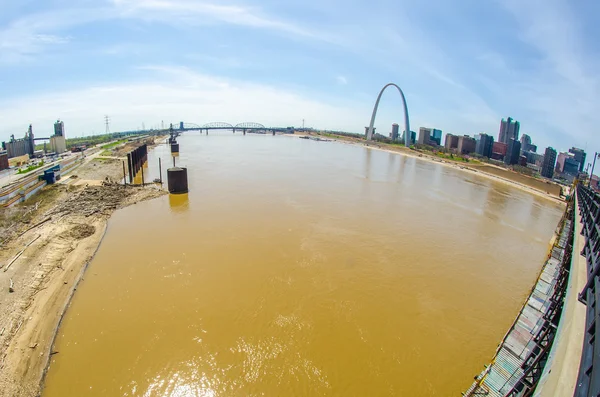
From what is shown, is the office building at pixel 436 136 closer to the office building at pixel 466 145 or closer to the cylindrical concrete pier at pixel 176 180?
the office building at pixel 466 145

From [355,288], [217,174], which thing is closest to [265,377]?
[355,288]

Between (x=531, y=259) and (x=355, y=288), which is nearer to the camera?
(x=355, y=288)

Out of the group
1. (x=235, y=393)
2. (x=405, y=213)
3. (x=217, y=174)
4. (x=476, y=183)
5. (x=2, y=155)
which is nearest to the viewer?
(x=235, y=393)

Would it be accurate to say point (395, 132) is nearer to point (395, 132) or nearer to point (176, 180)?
point (395, 132)

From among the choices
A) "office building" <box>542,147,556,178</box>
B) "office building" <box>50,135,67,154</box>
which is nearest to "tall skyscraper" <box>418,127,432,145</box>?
"office building" <box>542,147,556,178</box>

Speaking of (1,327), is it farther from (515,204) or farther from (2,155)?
(515,204)

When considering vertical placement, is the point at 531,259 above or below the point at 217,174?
below

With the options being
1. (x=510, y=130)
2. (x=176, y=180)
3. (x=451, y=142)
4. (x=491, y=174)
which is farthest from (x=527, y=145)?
(x=176, y=180)
